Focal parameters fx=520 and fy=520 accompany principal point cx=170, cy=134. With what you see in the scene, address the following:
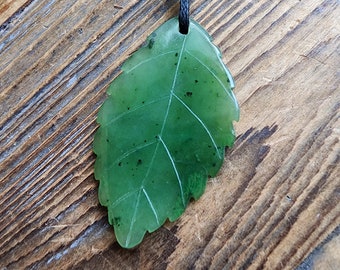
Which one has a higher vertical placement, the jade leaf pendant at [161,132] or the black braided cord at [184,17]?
the black braided cord at [184,17]

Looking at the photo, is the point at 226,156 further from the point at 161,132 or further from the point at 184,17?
the point at 184,17

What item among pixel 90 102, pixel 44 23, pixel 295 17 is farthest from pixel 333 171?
pixel 44 23

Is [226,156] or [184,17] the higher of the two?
[184,17]

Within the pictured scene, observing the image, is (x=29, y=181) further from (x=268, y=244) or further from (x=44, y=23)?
(x=268, y=244)

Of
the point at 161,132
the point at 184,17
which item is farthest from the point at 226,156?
the point at 184,17

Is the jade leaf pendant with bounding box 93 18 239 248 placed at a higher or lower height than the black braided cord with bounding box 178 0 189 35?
lower
